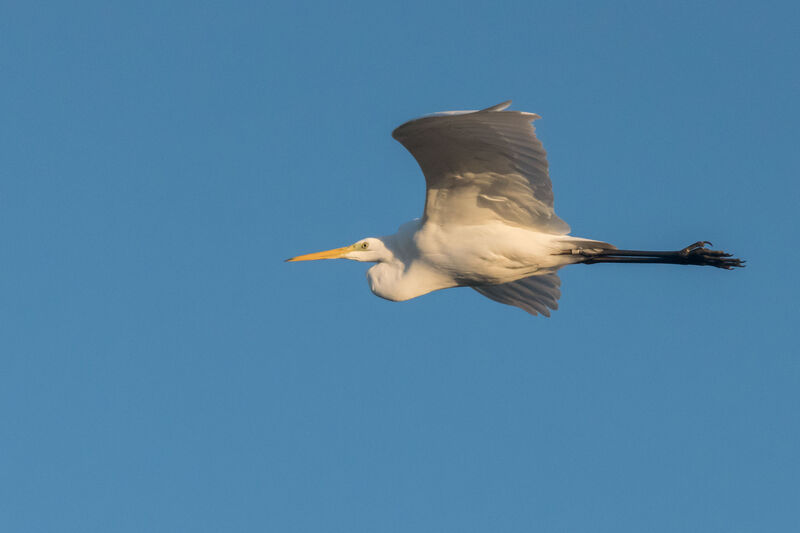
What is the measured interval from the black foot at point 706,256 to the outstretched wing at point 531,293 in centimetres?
182

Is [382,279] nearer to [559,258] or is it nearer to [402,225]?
[402,225]

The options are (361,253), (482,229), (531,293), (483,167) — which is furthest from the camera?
(531,293)

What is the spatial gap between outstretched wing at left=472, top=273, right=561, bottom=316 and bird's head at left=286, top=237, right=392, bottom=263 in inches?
60.2

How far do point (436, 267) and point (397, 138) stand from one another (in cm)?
231

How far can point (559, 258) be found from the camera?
12.4 m

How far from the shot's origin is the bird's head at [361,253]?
43.4 ft

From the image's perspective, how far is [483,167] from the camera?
11203 mm

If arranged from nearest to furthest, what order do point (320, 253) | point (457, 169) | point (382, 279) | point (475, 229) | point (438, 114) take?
point (438, 114) → point (457, 169) → point (475, 229) → point (382, 279) → point (320, 253)

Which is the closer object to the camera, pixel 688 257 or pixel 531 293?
pixel 688 257

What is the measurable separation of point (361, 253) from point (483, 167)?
9.17 feet

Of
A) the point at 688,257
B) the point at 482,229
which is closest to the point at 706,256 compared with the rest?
the point at 688,257

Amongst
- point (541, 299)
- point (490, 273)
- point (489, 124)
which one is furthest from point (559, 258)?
point (489, 124)

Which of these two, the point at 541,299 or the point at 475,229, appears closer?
the point at 475,229

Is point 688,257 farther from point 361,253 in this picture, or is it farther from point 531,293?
point 361,253
